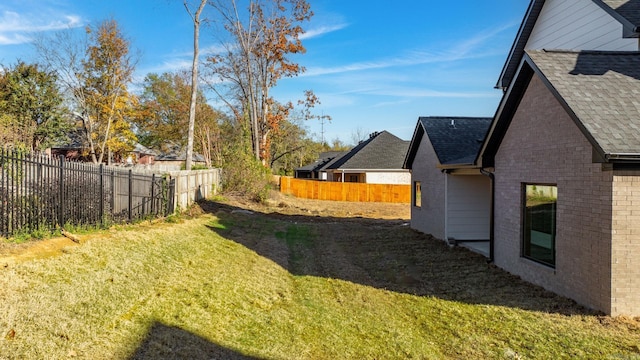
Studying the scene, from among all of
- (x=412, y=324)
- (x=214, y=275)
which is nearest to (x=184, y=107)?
(x=214, y=275)

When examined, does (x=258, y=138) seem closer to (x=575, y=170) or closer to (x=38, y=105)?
(x=38, y=105)

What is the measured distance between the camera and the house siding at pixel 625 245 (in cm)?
608

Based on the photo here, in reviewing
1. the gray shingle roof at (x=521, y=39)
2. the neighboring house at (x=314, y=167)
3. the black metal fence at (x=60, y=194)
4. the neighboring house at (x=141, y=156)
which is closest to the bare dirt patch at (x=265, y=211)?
the black metal fence at (x=60, y=194)

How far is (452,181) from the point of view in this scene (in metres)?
13.1

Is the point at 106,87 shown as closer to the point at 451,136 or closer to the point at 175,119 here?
the point at 175,119

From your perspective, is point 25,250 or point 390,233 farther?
point 390,233

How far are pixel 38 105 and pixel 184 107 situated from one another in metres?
19.4

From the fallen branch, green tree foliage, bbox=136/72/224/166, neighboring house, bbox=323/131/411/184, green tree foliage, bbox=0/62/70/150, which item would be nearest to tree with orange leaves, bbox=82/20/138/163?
green tree foliage, bbox=0/62/70/150

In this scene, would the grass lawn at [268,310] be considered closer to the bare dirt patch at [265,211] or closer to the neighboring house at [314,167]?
the bare dirt patch at [265,211]

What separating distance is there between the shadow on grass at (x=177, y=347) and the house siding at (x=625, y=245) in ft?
18.1

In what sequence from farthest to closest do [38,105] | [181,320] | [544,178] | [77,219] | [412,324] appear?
[38,105] < [77,219] < [544,178] < [412,324] < [181,320]

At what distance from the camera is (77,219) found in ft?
29.8

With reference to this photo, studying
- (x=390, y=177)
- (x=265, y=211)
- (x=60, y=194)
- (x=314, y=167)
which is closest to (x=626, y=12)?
(x=60, y=194)

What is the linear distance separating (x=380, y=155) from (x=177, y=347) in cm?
3423
